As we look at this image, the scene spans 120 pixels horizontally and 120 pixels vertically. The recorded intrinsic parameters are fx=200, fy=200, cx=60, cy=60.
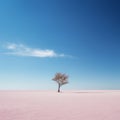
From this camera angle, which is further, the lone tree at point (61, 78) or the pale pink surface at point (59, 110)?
the lone tree at point (61, 78)

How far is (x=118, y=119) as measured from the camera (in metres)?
14.1

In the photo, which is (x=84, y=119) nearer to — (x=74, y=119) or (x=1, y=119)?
(x=74, y=119)

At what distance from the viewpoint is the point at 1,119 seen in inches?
526

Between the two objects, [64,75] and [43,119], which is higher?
[64,75]

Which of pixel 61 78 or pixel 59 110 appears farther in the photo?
pixel 61 78

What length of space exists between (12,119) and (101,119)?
241 inches

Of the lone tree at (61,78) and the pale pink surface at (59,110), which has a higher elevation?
the lone tree at (61,78)

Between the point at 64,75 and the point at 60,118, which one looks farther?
the point at 64,75

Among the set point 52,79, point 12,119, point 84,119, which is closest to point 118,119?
point 84,119

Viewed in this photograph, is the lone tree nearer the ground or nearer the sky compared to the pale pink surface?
nearer the sky

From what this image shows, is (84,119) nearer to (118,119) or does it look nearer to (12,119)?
(118,119)

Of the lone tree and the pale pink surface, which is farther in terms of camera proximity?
the lone tree

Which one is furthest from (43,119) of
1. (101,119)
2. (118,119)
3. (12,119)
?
(118,119)

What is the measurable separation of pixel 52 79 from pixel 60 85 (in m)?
4.80
